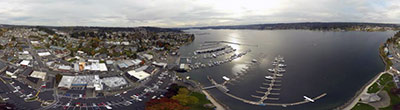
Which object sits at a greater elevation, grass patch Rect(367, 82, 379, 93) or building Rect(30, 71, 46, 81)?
building Rect(30, 71, 46, 81)

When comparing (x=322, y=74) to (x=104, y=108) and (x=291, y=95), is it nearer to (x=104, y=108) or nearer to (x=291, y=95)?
(x=291, y=95)

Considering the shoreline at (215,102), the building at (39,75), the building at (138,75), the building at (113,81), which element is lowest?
the shoreline at (215,102)

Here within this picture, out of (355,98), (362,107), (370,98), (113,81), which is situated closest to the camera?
(362,107)

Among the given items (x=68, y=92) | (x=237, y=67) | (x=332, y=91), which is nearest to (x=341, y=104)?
(x=332, y=91)

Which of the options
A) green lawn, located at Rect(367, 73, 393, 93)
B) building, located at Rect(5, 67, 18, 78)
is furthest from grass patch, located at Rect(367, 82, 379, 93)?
building, located at Rect(5, 67, 18, 78)

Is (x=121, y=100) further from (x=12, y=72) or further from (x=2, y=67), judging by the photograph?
(x=2, y=67)

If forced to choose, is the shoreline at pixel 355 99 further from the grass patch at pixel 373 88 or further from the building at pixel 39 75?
the building at pixel 39 75

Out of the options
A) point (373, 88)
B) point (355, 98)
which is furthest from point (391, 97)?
point (373, 88)

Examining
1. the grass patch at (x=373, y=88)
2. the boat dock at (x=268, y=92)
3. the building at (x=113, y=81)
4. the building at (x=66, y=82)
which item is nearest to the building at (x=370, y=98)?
the grass patch at (x=373, y=88)

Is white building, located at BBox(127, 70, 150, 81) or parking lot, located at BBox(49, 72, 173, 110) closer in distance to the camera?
parking lot, located at BBox(49, 72, 173, 110)

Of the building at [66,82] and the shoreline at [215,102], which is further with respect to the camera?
the building at [66,82]

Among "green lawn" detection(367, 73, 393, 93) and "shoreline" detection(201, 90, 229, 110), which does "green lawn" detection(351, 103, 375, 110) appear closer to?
"green lawn" detection(367, 73, 393, 93)
